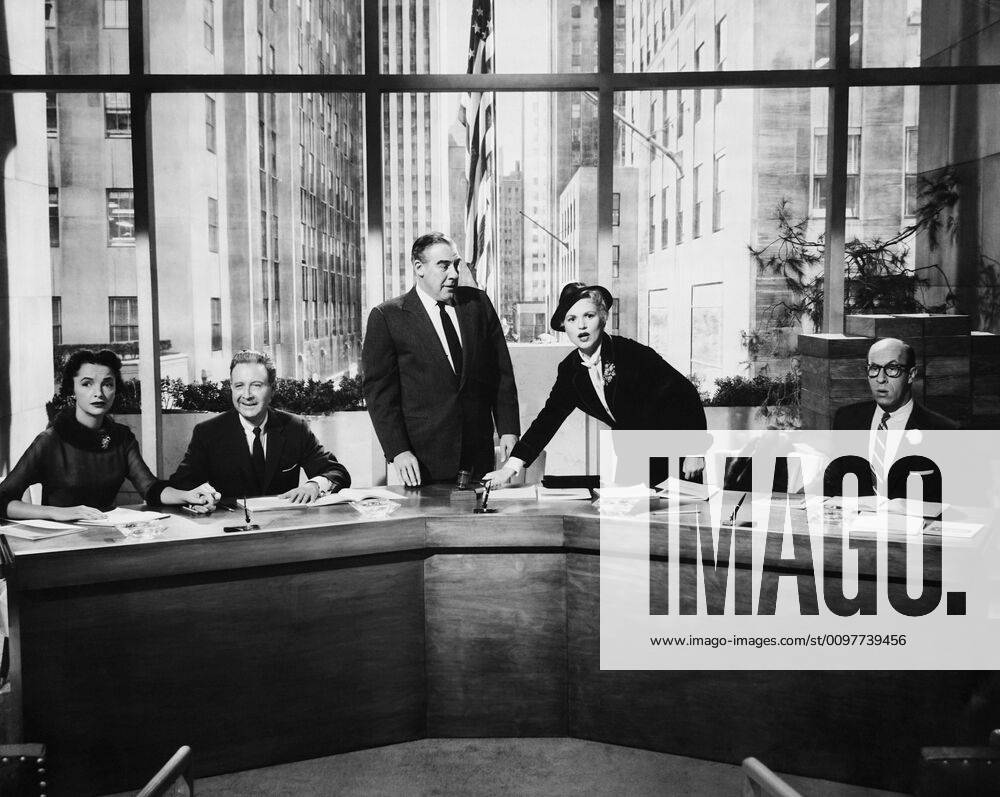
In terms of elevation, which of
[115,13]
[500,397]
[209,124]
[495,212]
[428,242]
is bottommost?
[500,397]

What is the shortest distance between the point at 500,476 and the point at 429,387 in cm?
53

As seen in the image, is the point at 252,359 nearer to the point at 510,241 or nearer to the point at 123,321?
the point at 510,241

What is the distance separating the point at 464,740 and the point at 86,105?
3.61 meters

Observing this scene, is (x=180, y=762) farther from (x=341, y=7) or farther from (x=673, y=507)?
(x=341, y=7)

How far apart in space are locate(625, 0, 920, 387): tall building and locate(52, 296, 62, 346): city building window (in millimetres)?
2961

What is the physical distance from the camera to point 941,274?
477 centimetres

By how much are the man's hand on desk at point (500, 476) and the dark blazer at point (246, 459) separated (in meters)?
0.56

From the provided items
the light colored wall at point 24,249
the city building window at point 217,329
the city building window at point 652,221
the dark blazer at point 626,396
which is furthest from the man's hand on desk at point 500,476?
the light colored wall at point 24,249

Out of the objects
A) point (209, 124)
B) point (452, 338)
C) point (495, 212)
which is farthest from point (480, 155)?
point (209, 124)

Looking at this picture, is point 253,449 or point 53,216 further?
point 53,216

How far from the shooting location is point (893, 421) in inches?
130

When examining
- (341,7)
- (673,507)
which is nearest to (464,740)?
(673,507)

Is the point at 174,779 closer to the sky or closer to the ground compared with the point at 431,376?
closer to the ground

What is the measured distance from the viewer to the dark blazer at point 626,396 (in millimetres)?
3572
